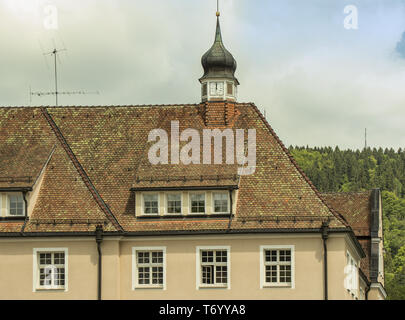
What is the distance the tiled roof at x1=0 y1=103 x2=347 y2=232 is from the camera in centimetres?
5428

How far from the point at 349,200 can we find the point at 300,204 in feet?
70.0

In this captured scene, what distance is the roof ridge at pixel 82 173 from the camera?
179 feet

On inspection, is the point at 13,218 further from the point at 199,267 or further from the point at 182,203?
the point at 199,267

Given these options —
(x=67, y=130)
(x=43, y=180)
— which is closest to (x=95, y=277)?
(x=43, y=180)

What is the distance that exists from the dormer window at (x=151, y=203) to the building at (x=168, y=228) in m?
0.05

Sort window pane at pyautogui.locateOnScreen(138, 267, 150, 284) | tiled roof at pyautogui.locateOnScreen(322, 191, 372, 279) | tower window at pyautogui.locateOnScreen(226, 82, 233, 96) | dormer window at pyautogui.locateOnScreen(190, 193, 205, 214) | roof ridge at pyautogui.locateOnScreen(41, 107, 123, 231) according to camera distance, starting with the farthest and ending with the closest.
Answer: tiled roof at pyautogui.locateOnScreen(322, 191, 372, 279)
tower window at pyautogui.locateOnScreen(226, 82, 233, 96)
dormer window at pyautogui.locateOnScreen(190, 193, 205, 214)
roof ridge at pyautogui.locateOnScreen(41, 107, 123, 231)
window pane at pyautogui.locateOnScreen(138, 267, 150, 284)

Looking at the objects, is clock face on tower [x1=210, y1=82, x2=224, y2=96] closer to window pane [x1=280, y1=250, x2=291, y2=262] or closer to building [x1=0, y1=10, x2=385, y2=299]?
building [x1=0, y1=10, x2=385, y2=299]

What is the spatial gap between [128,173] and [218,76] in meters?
7.60

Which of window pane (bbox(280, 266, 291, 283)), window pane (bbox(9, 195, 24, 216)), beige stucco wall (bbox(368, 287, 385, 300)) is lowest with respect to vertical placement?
beige stucco wall (bbox(368, 287, 385, 300))

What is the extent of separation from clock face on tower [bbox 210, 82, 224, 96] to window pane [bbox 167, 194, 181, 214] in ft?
24.1

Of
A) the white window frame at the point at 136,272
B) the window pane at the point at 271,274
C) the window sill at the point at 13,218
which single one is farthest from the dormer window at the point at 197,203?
the window sill at the point at 13,218

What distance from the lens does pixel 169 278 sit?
5400cm

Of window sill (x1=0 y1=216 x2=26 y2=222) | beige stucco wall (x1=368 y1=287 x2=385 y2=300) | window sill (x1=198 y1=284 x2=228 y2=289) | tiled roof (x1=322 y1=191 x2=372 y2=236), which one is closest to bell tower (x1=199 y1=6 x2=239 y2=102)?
window sill (x1=198 y1=284 x2=228 y2=289)

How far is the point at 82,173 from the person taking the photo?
56.7 metres
